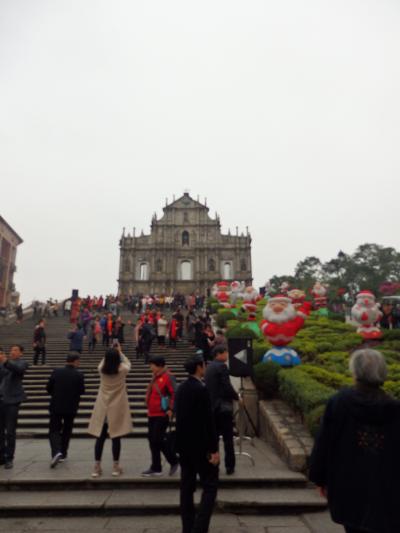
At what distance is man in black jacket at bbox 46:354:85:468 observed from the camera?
563 cm

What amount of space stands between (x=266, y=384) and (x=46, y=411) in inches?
203

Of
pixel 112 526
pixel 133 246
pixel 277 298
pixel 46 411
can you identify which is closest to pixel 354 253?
pixel 133 246

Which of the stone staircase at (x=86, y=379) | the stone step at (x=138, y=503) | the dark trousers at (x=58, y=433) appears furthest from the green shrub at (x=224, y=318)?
the stone step at (x=138, y=503)

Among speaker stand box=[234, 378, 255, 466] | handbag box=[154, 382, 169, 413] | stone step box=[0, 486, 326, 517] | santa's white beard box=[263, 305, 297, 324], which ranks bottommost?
stone step box=[0, 486, 326, 517]

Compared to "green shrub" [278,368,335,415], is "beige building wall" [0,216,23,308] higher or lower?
higher

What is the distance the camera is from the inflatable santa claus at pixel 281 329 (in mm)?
9148

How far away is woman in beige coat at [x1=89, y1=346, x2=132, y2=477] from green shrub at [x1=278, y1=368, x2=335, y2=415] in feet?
8.88

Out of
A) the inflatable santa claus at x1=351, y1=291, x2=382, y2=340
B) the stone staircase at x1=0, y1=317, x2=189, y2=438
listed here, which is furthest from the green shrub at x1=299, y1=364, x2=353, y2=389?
the inflatable santa claus at x1=351, y1=291, x2=382, y2=340

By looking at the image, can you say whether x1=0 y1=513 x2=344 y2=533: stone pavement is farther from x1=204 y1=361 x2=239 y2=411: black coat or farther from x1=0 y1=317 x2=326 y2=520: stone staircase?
x1=204 y1=361 x2=239 y2=411: black coat

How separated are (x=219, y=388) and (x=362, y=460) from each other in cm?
293

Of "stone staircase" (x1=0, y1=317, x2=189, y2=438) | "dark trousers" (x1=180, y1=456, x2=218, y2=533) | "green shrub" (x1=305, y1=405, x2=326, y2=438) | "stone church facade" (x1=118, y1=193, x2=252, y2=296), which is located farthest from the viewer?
"stone church facade" (x1=118, y1=193, x2=252, y2=296)

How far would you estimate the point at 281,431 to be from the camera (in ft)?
19.8

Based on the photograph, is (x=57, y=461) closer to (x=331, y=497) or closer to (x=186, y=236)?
(x=331, y=497)

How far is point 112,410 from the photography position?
5156 mm
